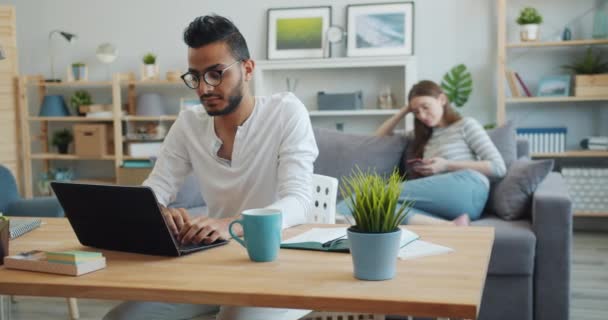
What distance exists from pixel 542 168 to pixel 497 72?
2074 mm

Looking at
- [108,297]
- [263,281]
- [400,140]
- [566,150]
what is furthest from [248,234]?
[566,150]

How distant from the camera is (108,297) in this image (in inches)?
42.1

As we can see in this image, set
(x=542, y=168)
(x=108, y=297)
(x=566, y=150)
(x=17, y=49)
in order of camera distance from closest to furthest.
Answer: (x=108, y=297) → (x=542, y=168) → (x=566, y=150) → (x=17, y=49)

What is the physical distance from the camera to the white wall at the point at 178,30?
490 centimetres

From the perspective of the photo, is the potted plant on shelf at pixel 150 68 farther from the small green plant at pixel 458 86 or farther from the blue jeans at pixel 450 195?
the blue jeans at pixel 450 195

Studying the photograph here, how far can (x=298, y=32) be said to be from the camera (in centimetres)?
512

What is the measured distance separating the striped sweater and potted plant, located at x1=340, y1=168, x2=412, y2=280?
213 centimetres

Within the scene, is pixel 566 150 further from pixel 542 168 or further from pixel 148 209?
pixel 148 209

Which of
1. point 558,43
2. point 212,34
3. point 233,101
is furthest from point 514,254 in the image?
point 558,43

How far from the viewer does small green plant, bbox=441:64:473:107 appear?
468cm

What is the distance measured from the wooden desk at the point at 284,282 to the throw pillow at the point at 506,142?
205 cm

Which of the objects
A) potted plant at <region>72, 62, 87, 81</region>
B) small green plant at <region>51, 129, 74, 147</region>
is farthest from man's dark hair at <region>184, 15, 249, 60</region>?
small green plant at <region>51, 129, 74, 147</region>

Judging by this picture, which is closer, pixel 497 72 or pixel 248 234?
pixel 248 234

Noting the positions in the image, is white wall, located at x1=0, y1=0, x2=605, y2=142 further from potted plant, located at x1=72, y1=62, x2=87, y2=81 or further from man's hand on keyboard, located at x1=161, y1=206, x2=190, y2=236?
man's hand on keyboard, located at x1=161, y1=206, x2=190, y2=236
